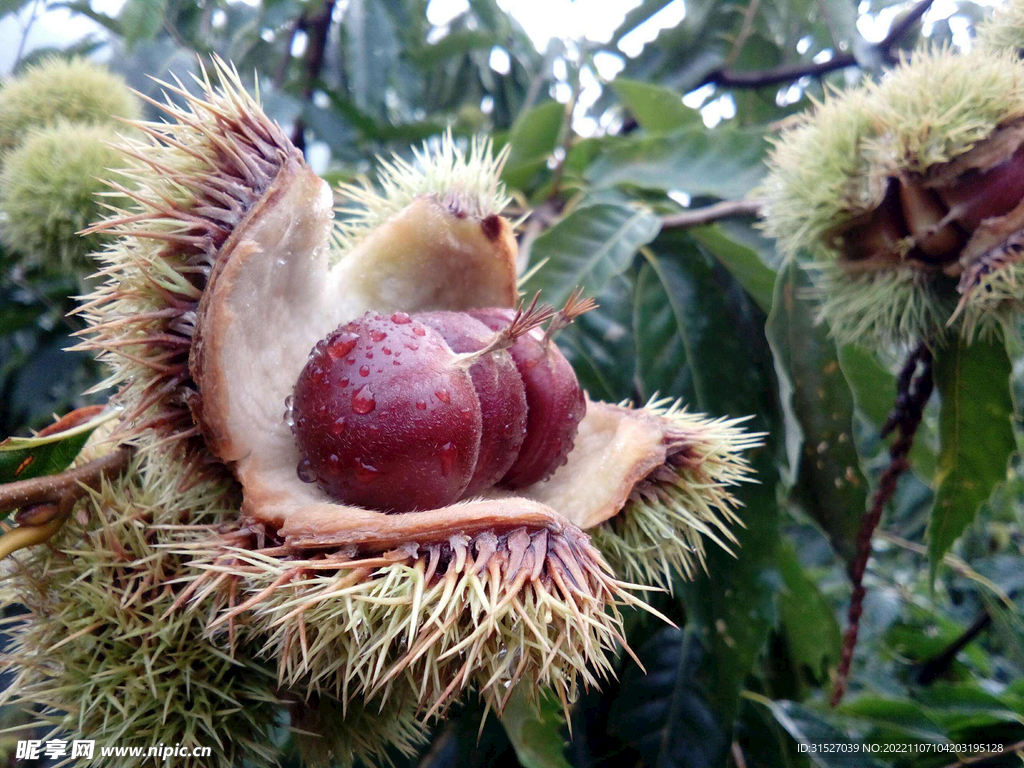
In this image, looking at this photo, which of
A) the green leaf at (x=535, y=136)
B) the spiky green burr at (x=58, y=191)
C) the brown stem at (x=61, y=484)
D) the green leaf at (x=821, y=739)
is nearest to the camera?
the brown stem at (x=61, y=484)

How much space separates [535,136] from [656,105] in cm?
33

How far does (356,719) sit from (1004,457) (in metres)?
1.13

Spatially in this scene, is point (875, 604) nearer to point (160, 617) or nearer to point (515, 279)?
point (515, 279)

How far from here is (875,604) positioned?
2098 millimetres

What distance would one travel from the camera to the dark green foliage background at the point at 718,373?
47.8 inches

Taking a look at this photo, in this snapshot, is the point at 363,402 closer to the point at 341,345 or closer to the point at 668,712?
the point at 341,345

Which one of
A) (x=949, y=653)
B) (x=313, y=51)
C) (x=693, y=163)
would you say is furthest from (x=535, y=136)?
(x=949, y=653)

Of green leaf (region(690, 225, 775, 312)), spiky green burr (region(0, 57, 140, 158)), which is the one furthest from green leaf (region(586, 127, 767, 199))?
spiky green burr (region(0, 57, 140, 158))

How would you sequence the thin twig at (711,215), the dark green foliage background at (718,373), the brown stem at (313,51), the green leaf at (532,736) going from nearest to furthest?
the green leaf at (532,736) < the dark green foliage background at (718,373) < the thin twig at (711,215) < the brown stem at (313,51)

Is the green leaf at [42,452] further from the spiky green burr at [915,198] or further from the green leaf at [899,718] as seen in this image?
the green leaf at [899,718]

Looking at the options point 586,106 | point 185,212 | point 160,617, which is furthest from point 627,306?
point 586,106

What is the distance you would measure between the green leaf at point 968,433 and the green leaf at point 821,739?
15.5 inches

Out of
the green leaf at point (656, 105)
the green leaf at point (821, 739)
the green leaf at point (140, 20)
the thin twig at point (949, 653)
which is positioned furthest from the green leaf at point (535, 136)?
the thin twig at point (949, 653)

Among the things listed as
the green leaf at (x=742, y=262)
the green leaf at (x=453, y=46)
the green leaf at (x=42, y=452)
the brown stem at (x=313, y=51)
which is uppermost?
the brown stem at (x=313, y=51)
